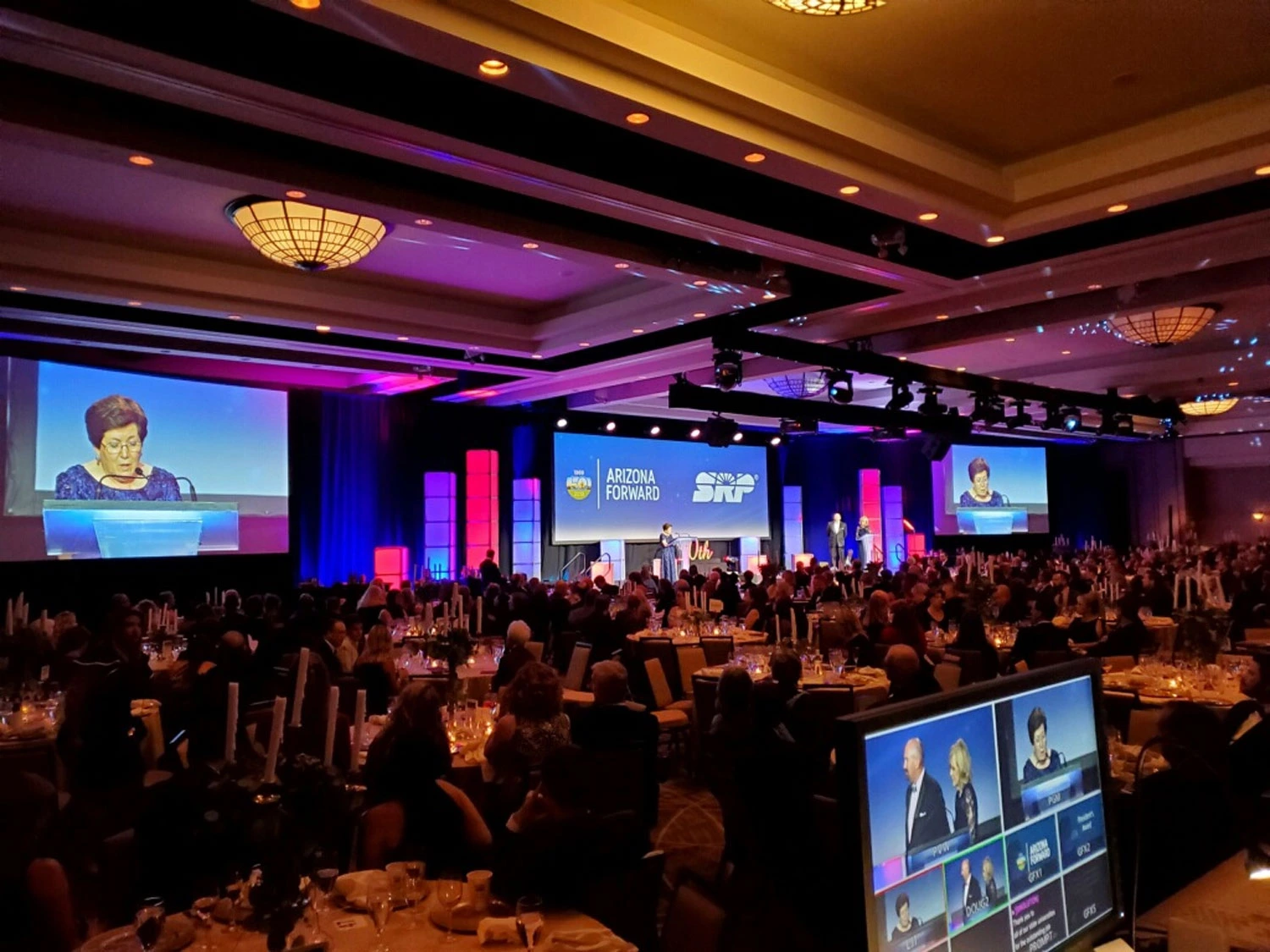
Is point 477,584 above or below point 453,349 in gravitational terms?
below

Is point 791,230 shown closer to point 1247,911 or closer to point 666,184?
point 666,184

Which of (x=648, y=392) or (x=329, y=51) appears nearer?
(x=329, y=51)

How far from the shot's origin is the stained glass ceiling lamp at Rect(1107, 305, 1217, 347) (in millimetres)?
9484

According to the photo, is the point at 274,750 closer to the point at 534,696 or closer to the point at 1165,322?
the point at 534,696

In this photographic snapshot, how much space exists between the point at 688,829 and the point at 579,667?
7.54ft

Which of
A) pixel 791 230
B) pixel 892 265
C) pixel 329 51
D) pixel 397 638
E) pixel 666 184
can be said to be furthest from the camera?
pixel 397 638

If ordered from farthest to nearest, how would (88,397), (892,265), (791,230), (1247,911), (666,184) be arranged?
1. (88,397)
2. (892,265)
3. (791,230)
4. (666,184)
5. (1247,911)

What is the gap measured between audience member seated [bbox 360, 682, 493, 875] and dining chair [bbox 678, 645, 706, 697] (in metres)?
5.07

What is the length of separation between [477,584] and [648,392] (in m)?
3.98

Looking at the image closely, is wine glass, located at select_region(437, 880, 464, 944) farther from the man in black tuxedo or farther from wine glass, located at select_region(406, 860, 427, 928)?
the man in black tuxedo

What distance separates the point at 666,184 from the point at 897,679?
3097 millimetres

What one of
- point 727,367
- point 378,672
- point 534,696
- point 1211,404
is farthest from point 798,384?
point 534,696

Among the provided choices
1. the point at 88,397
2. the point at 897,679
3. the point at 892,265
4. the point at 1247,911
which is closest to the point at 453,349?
the point at 88,397

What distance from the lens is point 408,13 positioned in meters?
3.68
